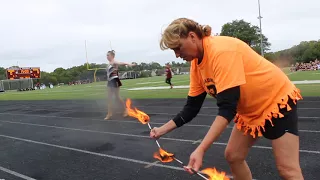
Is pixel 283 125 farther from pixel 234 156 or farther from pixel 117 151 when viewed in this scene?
pixel 117 151

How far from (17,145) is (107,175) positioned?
3729 mm

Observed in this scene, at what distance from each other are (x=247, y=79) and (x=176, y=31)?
2.12 feet

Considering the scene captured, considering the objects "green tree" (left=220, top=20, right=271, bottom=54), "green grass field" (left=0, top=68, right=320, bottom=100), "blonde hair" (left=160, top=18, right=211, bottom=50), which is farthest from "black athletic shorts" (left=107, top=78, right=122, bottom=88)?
"green tree" (left=220, top=20, right=271, bottom=54)

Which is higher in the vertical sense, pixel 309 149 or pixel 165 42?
pixel 165 42

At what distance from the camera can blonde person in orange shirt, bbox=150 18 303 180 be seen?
211 cm

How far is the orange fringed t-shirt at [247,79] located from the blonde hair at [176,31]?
0.15 meters

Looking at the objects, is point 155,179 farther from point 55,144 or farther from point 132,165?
point 55,144

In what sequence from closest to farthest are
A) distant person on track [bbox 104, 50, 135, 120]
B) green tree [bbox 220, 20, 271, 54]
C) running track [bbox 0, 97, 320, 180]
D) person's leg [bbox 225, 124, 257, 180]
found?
person's leg [bbox 225, 124, 257, 180]
running track [bbox 0, 97, 320, 180]
distant person on track [bbox 104, 50, 135, 120]
green tree [bbox 220, 20, 271, 54]

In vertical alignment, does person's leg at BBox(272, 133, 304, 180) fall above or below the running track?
above

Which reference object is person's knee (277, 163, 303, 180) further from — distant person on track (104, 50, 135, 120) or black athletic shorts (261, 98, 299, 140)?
distant person on track (104, 50, 135, 120)

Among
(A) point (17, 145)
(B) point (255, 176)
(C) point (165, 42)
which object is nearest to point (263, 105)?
(C) point (165, 42)

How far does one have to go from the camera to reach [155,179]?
14.3 feet

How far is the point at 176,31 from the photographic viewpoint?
222 centimetres

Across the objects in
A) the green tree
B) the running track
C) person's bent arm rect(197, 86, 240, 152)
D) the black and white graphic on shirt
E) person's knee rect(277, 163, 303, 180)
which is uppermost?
the green tree
